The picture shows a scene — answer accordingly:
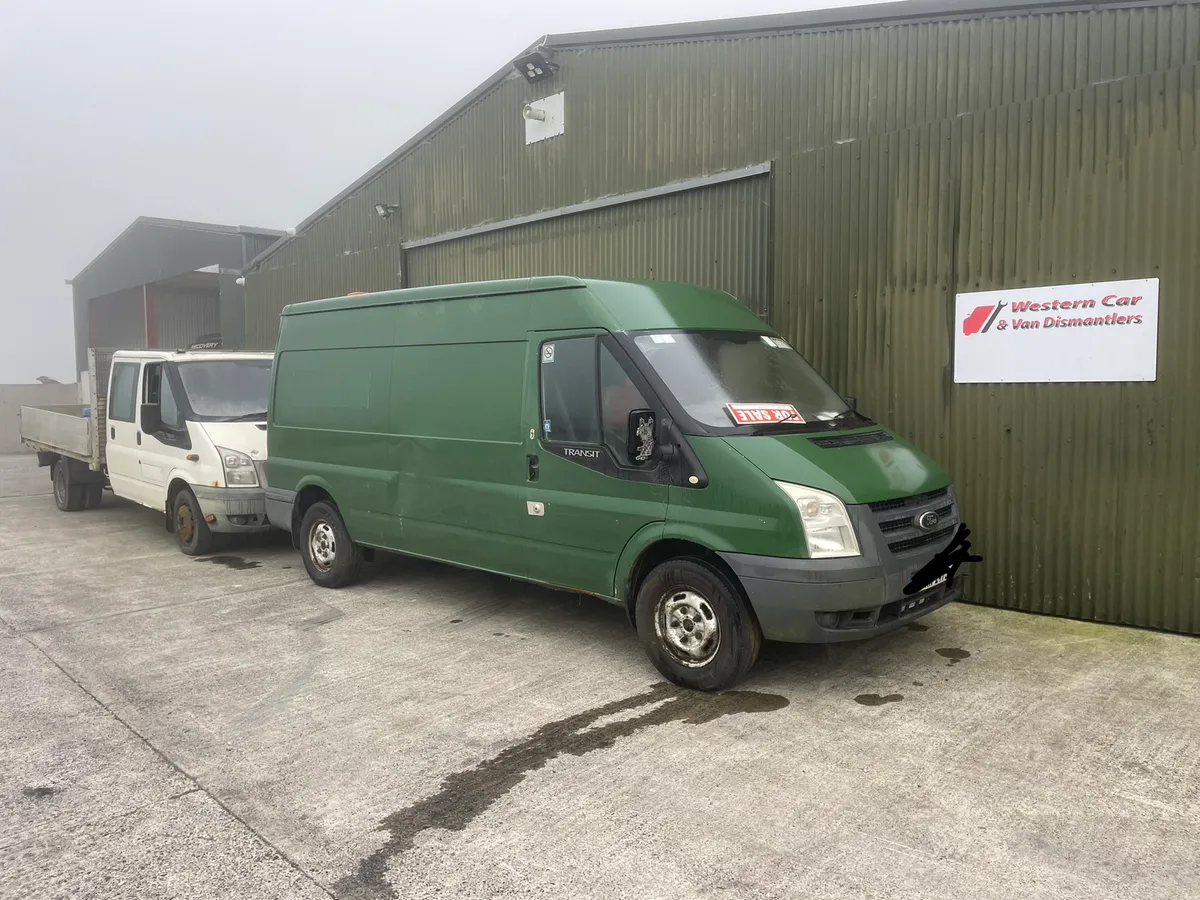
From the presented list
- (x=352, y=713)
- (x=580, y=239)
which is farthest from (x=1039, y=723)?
(x=580, y=239)

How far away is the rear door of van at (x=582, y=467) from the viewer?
16.8 ft

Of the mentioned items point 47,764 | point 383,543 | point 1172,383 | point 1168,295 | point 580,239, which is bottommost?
point 47,764

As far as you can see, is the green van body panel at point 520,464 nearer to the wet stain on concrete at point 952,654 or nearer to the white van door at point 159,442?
the wet stain on concrete at point 952,654

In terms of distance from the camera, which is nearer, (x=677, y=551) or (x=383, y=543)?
(x=677, y=551)

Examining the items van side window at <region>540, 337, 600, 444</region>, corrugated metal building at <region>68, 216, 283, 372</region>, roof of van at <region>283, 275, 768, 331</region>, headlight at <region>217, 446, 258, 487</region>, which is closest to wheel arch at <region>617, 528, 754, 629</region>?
van side window at <region>540, 337, 600, 444</region>

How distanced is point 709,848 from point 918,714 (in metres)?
1.82

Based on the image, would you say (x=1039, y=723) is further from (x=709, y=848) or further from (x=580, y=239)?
(x=580, y=239)

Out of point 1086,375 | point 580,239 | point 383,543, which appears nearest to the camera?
point 1086,375

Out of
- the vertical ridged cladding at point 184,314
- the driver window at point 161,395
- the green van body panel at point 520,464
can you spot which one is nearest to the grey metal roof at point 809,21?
the green van body panel at point 520,464

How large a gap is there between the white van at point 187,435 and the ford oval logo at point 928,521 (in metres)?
6.40

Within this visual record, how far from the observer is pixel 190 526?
29.8 ft

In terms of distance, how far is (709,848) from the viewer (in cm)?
329

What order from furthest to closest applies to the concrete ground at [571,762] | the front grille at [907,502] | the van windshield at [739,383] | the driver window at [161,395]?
the driver window at [161,395] < the van windshield at [739,383] < the front grille at [907,502] < the concrete ground at [571,762]

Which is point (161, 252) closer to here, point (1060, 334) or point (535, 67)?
point (535, 67)
